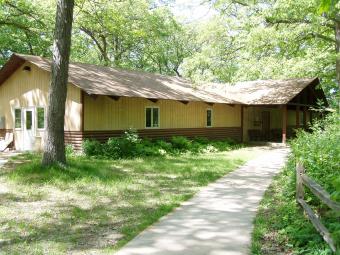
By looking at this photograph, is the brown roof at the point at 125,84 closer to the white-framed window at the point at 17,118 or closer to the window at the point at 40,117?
the white-framed window at the point at 17,118

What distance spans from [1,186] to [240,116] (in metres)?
19.4

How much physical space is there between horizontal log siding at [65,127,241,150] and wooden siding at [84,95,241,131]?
0.23 meters

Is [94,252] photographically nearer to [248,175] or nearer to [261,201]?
[261,201]

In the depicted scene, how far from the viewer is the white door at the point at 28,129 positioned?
1942 centimetres

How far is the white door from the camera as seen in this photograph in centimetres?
1942

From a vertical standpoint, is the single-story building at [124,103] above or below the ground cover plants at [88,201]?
above

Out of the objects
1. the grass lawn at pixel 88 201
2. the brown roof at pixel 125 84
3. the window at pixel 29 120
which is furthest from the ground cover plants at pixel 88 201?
the window at pixel 29 120

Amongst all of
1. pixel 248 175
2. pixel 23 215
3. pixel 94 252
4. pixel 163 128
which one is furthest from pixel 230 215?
pixel 163 128

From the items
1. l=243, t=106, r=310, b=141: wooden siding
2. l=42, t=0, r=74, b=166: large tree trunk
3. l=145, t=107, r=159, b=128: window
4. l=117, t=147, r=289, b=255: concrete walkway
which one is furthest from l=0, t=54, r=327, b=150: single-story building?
l=117, t=147, r=289, b=255: concrete walkway

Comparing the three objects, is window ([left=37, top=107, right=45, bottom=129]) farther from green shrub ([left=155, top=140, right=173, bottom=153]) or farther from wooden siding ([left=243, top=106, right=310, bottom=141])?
wooden siding ([left=243, top=106, right=310, bottom=141])

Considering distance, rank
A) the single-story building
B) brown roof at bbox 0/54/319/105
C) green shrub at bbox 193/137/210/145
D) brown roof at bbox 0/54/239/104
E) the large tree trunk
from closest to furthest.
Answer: the large tree trunk, brown roof at bbox 0/54/239/104, the single-story building, brown roof at bbox 0/54/319/105, green shrub at bbox 193/137/210/145

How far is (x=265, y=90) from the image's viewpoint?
27047mm

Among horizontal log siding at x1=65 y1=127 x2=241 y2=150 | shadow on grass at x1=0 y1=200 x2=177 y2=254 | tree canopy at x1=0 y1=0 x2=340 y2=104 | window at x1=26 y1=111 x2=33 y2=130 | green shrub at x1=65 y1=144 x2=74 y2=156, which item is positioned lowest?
shadow on grass at x1=0 y1=200 x2=177 y2=254

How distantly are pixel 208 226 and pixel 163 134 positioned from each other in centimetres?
1448
